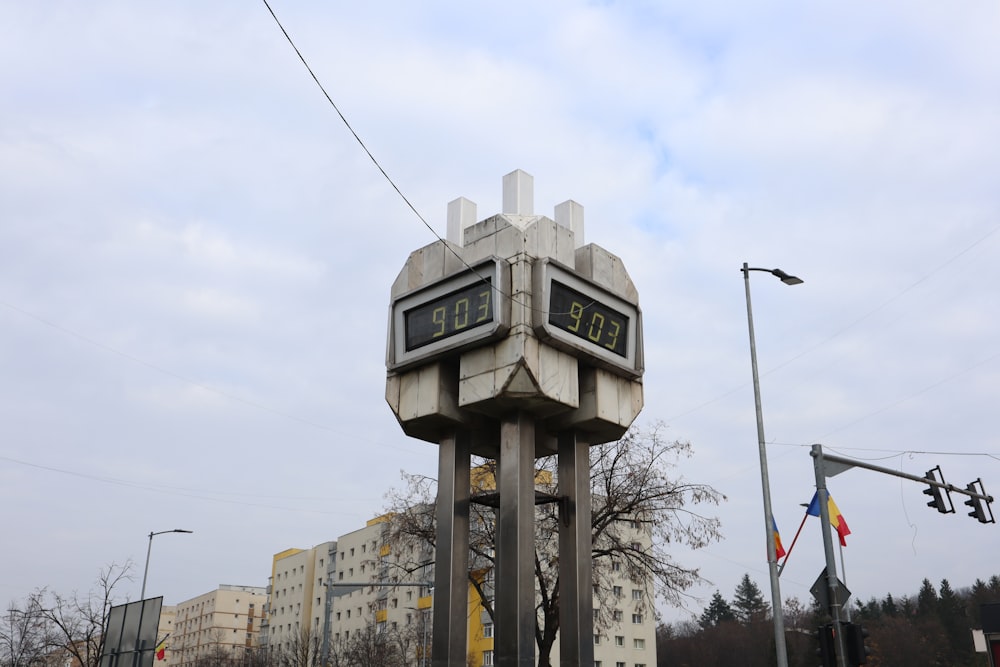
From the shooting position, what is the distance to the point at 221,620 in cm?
13562

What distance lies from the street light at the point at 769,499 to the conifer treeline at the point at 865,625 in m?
53.4

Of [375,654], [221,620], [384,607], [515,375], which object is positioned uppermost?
[221,620]

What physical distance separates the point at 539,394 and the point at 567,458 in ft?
8.99

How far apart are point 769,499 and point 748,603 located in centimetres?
10699

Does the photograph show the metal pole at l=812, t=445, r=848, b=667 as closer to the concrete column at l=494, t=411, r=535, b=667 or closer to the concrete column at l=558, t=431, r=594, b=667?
the concrete column at l=558, t=431, r=594, b=667

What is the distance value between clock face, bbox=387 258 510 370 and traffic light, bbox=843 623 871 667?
7845 mm

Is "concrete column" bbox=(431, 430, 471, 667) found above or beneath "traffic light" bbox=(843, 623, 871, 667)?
above

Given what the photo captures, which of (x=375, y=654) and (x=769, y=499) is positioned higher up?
(x=769, y=499)

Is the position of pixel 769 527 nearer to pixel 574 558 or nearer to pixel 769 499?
pixel 769 499

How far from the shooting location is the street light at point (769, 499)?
20.0m

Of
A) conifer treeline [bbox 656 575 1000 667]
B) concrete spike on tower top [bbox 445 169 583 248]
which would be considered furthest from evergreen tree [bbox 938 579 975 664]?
concrete spike on tower top [bbox 445 169 583 248]

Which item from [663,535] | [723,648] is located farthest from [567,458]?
[723,648]

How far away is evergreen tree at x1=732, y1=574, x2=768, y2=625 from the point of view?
117 metres

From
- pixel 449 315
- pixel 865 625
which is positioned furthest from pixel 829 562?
pixel 865 625
